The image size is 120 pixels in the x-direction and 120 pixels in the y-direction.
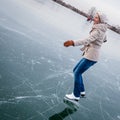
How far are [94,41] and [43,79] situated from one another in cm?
150

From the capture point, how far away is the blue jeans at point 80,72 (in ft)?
15.8

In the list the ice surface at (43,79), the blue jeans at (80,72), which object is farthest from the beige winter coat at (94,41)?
the ice surface at (43,79)

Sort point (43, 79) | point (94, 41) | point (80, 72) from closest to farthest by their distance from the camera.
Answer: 1. point (94, 41)
2. point (80, 72)
3. point (43, 79)

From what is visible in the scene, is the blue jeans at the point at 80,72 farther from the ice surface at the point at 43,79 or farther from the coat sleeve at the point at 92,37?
the coat sleeve at the point at 92,37

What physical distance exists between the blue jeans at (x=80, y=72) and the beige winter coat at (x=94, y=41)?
0.12 meters

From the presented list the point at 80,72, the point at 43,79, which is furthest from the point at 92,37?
the point at 43,79

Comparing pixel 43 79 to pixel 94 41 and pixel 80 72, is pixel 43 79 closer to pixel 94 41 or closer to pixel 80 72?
pixel 80 72

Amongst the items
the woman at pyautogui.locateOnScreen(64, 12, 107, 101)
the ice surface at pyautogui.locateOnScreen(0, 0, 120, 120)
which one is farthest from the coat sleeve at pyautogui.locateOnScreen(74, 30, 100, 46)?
the ice surface at pyautogui.locateOnScreen(0, 0, 120, 120)

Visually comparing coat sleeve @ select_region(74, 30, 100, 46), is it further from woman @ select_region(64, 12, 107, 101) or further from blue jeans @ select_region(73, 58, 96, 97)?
blue jeans @ select_region(73, 58, 96, 97)

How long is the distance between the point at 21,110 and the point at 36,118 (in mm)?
274

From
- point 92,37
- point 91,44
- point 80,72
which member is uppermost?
point 92,37

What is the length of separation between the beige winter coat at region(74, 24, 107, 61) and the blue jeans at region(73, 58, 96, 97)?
0.12 meters

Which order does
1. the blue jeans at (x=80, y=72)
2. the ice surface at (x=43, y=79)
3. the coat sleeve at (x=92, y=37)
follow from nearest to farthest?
the ice surface at (x=43, y=79), the coat sleeve at (x=92, y=37), the blue jeans at (x=80, y=72)

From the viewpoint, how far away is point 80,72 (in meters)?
4.93
